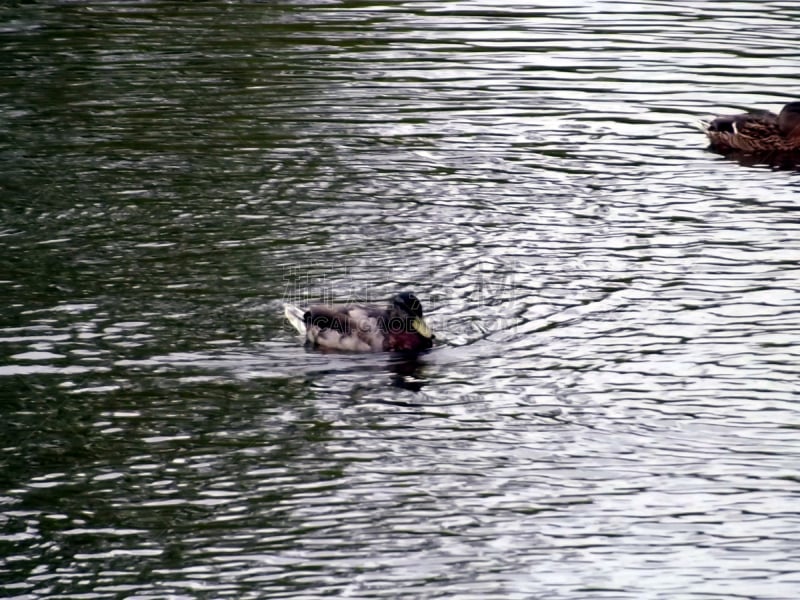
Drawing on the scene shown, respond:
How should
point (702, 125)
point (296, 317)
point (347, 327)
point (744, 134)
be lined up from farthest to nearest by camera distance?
point (702, 125)
point (744, 134)
point (296, 317)
point (347, 327)

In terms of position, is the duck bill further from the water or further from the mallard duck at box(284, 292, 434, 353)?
the water

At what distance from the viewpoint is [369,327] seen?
498 inches

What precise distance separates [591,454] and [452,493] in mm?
1099

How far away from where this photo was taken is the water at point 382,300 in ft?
31.4

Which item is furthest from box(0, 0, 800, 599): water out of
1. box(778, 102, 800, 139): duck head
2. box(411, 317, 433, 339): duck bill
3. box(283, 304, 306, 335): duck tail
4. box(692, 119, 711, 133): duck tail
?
box(778, 102, 800, 139): duck head

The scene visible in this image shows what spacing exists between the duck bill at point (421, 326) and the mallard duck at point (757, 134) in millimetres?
6591

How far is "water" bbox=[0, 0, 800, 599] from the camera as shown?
31.4ft

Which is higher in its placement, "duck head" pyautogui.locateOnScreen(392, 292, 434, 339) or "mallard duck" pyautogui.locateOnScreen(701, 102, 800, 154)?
"mallard duck" pyautogui.locateOnScreen(701, 102, 800, 154)

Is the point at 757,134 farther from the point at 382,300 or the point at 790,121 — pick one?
the point at 382,300

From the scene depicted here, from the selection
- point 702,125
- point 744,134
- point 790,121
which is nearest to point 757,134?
point 744,134

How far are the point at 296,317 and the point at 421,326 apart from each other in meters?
1.16

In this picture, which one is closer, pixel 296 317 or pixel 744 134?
pixel 296 317

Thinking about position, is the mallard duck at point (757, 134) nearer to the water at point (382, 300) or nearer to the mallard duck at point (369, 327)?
the water at point (382, 300)

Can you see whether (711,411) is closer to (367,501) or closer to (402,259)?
(367,501)
